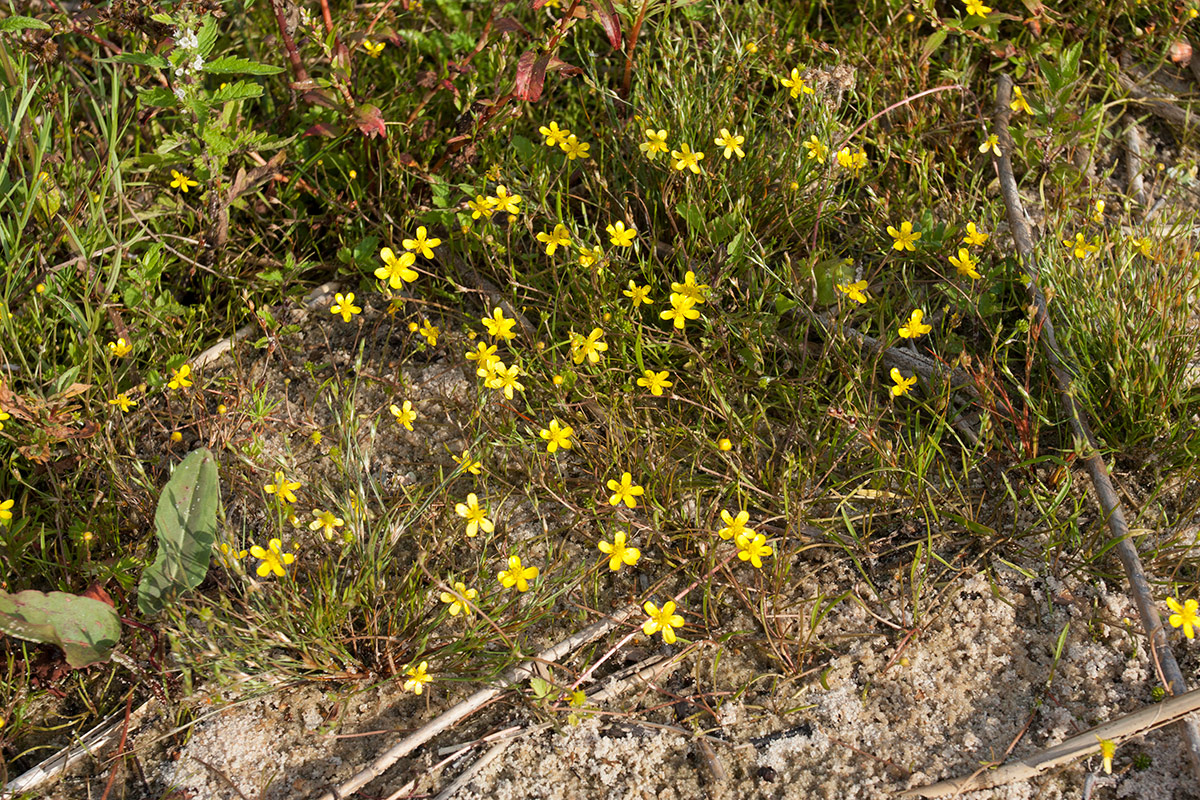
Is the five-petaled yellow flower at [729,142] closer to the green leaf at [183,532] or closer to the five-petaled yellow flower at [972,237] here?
the five-petaled yellow flower at [972,237]

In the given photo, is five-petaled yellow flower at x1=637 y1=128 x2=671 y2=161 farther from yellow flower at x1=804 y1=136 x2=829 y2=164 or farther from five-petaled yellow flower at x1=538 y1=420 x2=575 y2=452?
five-petaled yellow flower at x1=538 y1=420 x2=575 y2=452

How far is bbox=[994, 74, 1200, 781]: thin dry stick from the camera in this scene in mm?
2006

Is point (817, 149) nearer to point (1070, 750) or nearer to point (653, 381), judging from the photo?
point (653, 381)

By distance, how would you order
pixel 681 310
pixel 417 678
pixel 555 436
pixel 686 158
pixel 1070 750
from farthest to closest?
pixel 686 158
pixel 681 310
pixel 555 436
pixel 417 678
pixel 1070 750

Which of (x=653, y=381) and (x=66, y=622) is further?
(x=653, y=381)

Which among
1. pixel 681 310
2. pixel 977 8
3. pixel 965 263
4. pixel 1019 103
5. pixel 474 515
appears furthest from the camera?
pixel 977 8

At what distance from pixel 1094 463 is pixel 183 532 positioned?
2.27 m

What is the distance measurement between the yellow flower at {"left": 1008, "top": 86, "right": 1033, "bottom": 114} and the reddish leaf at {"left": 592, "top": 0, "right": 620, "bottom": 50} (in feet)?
4.23

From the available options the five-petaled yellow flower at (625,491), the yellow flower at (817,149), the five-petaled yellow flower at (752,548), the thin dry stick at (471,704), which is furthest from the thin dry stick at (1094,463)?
the thin dry stick at (471,704)

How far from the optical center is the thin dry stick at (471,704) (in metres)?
1.98

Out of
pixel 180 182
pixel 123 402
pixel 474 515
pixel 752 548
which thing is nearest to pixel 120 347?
pixel 123 402

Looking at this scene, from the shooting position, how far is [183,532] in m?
2.09

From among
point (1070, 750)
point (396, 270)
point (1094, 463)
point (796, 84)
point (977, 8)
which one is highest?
point (977, 8)

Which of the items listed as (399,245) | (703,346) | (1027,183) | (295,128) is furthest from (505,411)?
(1027,183)
